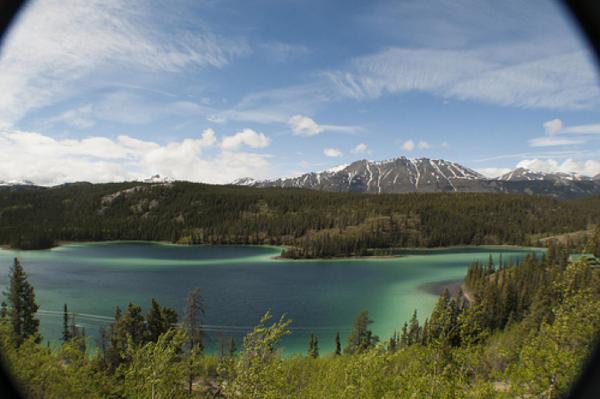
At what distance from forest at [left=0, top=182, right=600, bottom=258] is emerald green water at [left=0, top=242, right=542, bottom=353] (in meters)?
17.5

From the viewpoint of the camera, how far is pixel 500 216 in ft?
414

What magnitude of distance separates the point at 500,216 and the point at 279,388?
138803 mm

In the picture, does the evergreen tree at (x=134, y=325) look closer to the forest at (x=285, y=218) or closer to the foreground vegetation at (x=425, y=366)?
the foreground vegetation at (x=425, y=366)

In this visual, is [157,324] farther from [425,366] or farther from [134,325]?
[425,366]

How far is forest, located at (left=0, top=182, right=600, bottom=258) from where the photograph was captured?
9850cm

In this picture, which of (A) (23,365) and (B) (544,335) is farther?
(A) (23,365)

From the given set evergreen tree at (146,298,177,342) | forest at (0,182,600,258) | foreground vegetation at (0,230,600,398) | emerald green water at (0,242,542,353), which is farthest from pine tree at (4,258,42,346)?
forest at (0,182,600,258)

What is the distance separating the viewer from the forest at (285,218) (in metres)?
98.5

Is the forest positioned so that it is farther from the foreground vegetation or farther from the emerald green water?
the foreground vegetation

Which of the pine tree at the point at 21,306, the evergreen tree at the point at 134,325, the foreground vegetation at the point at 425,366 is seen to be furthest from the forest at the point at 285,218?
the foreground vegetation at the point at 425,366

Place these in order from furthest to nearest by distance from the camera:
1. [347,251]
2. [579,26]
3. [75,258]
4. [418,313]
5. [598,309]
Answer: [347,251] → [75,258] → [418,313] → [598,309] → [579,26]

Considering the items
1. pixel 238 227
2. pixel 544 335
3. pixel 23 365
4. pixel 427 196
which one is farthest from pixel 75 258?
pixel 427 196

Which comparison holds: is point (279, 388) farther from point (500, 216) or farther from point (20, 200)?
point (20, 200)

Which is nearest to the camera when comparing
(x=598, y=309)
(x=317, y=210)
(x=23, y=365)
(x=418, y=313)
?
(x=598, y=309)
